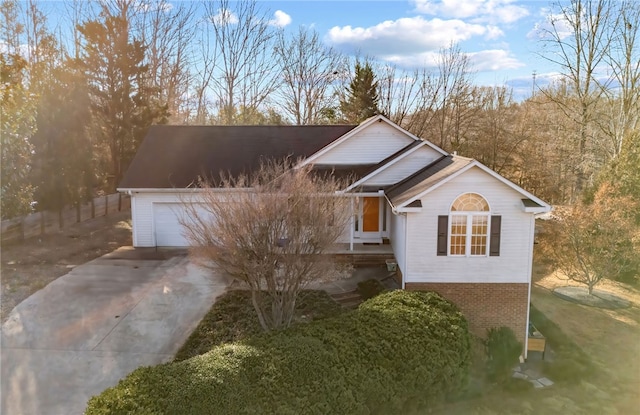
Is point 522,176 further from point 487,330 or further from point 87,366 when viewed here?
point 87,366

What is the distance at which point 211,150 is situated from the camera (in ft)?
64.7

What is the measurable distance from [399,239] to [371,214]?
3774 mm

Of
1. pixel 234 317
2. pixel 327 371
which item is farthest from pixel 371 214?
pixel 327 371

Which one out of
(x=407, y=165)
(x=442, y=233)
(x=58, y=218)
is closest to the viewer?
(x=442, y=233)

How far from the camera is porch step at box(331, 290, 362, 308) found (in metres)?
12.4

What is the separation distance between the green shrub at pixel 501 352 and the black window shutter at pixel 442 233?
2530mm

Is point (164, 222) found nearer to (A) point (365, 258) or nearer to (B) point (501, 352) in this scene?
(A) point (365, 258)

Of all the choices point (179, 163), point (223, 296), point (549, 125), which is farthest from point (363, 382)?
point (549, 125)

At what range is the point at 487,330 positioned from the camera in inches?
460

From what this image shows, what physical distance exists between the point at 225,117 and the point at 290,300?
94.9ft

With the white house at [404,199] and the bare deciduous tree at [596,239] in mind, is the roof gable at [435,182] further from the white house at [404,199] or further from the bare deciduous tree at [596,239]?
the bare deciduous tree at [596,239]

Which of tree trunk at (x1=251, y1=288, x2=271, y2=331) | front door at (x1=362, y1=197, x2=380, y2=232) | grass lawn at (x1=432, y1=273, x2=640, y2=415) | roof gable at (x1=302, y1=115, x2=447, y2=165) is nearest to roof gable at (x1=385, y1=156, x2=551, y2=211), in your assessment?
front door at (x1=362, y1=197, x2=380, y2=232)

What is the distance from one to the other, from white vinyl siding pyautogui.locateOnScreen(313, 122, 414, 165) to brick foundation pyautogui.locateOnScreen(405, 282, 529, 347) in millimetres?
→ 7511

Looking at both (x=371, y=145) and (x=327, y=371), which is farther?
(x=371, y=145)
